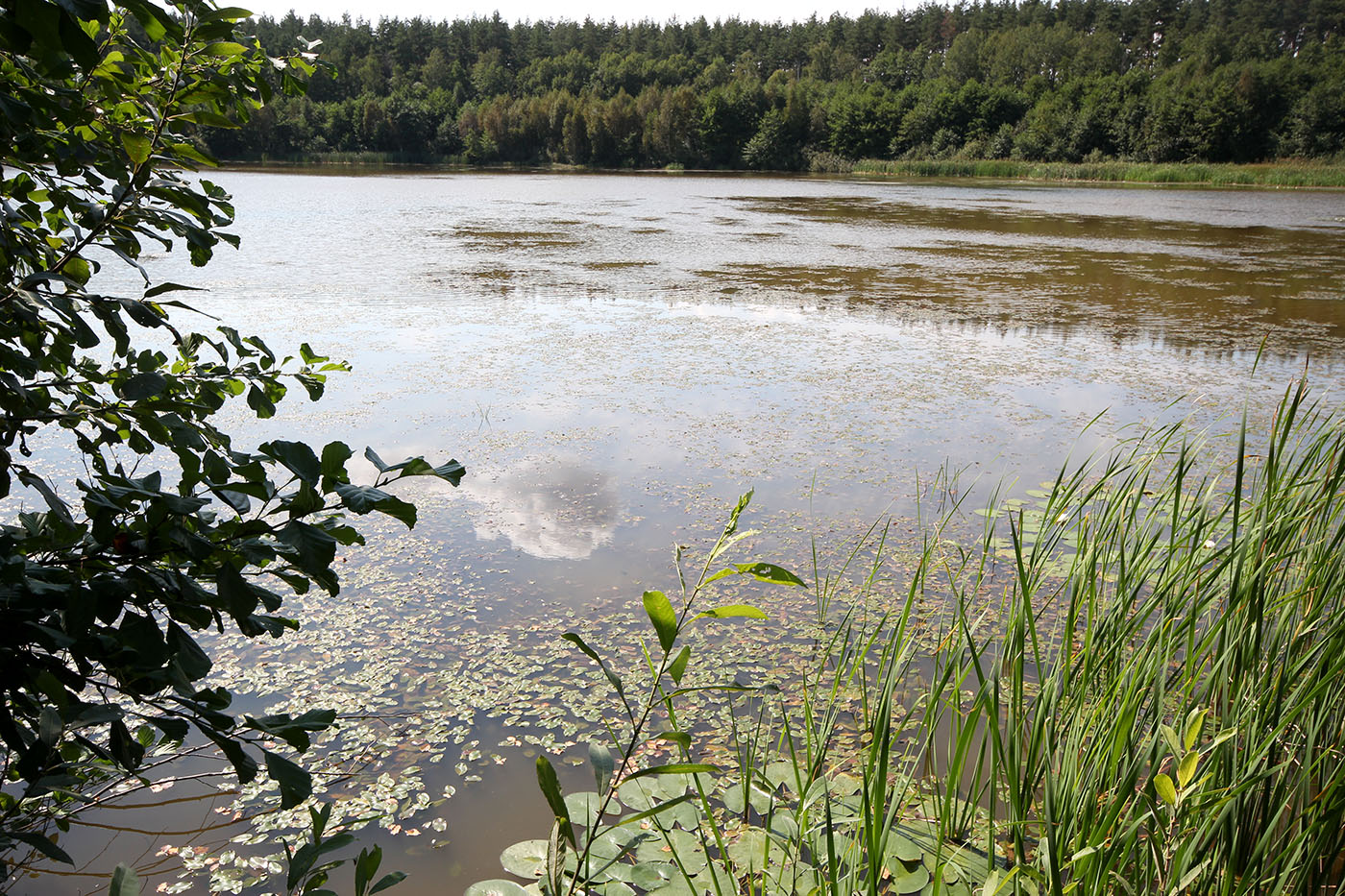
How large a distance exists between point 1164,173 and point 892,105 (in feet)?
73.5

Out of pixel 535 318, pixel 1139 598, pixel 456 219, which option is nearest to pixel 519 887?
pixel 1139 598

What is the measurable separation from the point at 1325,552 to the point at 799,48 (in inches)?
3655

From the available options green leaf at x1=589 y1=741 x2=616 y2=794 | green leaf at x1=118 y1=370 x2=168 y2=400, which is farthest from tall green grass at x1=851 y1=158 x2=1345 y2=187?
green leaf at x1=118 y1=370 x2=168 y2=400

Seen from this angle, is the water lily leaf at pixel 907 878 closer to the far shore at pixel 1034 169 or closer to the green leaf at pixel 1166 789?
the green leaf at pixel 1166 789

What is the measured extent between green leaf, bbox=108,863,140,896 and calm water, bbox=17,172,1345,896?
113 cm

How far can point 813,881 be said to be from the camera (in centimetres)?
173

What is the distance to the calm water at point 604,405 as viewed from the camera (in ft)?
7.43

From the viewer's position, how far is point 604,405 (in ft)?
16.5

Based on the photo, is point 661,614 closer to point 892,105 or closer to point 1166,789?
point 1166,789

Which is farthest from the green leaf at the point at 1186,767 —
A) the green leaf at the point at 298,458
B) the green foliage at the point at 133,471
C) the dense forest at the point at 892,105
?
the dense forest at the point at 892,105

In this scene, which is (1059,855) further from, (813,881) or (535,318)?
(535,318)

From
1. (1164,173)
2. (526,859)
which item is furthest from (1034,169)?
(526,859)

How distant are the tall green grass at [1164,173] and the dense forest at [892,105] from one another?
7446 mm

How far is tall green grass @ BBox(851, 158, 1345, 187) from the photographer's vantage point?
1177 inches
